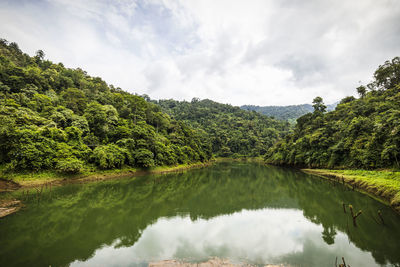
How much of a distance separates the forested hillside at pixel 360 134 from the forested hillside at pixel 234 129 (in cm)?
4528

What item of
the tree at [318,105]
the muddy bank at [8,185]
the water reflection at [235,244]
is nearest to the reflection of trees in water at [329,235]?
the water reflection at [235,244]

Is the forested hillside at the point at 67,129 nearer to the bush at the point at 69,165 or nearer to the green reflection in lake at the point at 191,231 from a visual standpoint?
the bush at the point at 69,165

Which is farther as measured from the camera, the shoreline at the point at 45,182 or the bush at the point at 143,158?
the bush at the point at 143,158

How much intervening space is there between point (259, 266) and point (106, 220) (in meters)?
10.8

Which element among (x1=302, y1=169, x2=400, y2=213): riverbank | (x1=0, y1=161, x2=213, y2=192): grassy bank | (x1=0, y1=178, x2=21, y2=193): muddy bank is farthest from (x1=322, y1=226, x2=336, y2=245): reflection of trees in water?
(x1=0, y1=178, x2=21, y2=193): muddy bank

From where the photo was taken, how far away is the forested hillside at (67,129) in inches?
877

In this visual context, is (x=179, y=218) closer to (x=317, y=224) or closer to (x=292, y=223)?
(x=292, y=223)

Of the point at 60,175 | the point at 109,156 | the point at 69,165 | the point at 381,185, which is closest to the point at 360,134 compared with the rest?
the point at 381,185

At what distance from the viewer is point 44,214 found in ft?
45.3

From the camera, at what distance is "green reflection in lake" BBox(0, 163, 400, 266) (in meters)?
8.59

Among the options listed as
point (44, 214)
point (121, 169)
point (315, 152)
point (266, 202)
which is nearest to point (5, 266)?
point (44, 214)

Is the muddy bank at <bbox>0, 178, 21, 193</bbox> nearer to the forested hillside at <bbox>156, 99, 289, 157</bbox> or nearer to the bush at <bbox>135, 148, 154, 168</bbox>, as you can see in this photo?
the bush at <bbox>135, 148, 154, 168</bbox>

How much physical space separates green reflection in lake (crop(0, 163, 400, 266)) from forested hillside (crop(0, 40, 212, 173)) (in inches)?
265

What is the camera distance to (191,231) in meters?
12.1
